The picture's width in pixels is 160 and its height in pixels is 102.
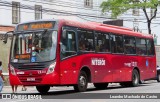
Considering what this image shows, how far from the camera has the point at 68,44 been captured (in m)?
18.5

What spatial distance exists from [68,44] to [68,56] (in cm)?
53

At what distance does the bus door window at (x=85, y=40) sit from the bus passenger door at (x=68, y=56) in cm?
51

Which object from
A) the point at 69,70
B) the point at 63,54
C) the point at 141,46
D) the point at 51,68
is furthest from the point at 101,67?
the point at 141,46

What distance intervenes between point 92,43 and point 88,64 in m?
1.08

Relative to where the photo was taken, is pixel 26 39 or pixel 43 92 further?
pixel 43 92

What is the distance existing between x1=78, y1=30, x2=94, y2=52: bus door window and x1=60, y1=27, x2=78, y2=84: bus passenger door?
0.51 metres

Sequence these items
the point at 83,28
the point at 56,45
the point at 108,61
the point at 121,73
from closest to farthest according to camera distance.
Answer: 1. the point at 56,45
2. the point at 83,28
3. the point at 108,61
4. the point at 121,73

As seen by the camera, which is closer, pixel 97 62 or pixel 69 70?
pixel 69 70

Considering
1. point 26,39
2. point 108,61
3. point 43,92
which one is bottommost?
point 43,92

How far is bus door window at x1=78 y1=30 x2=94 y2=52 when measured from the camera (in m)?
19.4

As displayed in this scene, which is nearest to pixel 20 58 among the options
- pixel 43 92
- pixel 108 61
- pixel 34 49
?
pixel 34 49

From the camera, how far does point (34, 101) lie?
15.2 metres

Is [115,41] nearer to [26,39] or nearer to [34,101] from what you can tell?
[26,39]

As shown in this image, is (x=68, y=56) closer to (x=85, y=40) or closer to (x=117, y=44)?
(x=85, y=40)
